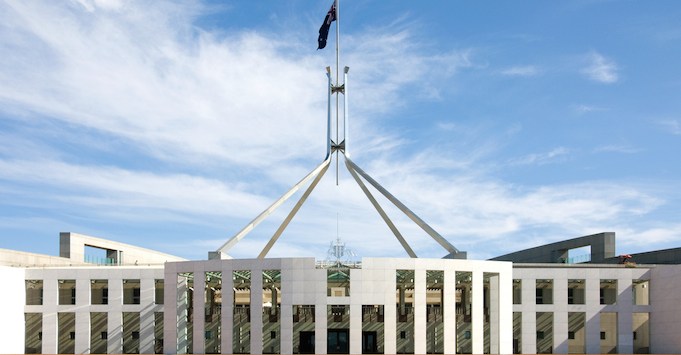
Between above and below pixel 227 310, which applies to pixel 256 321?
below

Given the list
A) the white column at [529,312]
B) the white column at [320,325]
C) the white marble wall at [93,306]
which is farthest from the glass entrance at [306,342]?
the white column at [529,312]

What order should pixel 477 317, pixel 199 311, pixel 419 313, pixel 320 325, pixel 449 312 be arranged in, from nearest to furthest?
pixel 320 325 < pixel 419 313 < pixel 449 312 < pixel 477 317 < pixel 199 311

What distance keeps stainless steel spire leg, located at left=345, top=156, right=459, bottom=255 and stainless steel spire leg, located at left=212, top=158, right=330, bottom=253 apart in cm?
258

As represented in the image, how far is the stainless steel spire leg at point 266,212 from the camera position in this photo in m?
50.3

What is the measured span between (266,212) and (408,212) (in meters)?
10.2

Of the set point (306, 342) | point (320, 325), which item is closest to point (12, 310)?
point (306, 342)

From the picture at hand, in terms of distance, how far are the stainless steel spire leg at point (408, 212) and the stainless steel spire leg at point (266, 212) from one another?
2.58 meters

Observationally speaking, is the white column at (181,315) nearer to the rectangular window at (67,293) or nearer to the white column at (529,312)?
the rectangular window at (67,293)

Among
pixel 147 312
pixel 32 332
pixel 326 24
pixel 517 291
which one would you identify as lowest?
pixel 32 332

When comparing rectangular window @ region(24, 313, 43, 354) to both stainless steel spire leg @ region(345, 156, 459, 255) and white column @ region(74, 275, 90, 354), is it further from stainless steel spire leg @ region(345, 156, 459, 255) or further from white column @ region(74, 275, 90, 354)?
stainless steel spire leg @ region(345, 156, 459, 255)

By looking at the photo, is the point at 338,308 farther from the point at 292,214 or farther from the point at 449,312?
the point at 449,312

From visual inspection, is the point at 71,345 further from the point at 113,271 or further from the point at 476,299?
the point at 476,299

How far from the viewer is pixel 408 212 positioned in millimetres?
53312

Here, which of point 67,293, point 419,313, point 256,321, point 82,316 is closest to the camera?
point 419,313
